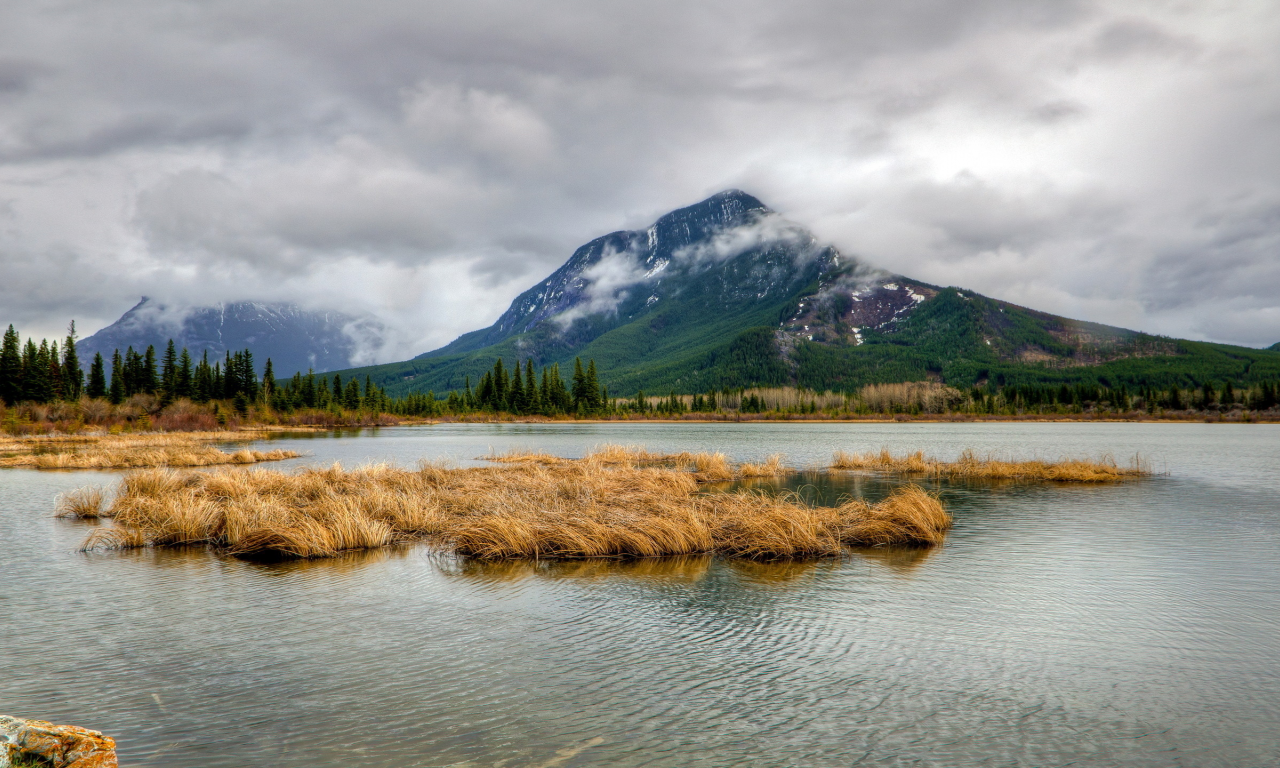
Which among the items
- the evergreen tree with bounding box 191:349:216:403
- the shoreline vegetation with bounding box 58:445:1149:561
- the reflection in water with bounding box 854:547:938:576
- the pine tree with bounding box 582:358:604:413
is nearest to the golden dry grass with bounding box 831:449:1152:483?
the shoreline vegetation with bounding box 58:445:1149:561

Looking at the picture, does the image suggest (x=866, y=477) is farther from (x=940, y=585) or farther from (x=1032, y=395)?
(x=1032, y=395)

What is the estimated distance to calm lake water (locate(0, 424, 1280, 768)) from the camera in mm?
7238

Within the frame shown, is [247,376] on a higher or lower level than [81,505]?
higher

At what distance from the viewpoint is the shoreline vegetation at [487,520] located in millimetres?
16812

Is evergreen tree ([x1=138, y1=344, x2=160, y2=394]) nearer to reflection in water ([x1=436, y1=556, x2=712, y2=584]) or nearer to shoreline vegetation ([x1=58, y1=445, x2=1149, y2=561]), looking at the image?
shoreline vegetation ([x1=58, y1=445, x2=1149, y2=561])

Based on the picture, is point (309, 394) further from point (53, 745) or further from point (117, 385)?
point (53, 745)

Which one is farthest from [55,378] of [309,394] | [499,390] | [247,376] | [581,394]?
[581,394]

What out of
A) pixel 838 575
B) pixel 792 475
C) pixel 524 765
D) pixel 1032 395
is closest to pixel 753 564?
pixel 838 575

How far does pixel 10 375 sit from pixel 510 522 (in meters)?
104

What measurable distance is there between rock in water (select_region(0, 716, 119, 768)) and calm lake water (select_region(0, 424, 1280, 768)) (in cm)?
156

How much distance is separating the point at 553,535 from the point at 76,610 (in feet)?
30.7

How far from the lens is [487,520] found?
17344mm

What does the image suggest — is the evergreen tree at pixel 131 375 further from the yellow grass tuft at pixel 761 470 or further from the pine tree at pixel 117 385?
the yellow grass tuft at pixel 761 470

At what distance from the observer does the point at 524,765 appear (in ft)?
21.8
